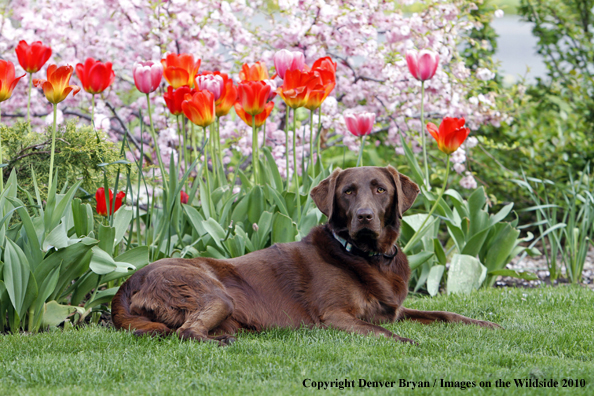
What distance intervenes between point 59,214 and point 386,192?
2023 millimetres

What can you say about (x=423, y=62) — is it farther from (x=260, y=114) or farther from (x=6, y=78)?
(x=6, y=78)

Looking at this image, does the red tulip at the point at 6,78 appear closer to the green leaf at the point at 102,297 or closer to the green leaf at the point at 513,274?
the green leaf at the point at 102,297

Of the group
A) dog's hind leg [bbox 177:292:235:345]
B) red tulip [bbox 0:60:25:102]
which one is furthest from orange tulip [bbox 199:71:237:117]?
dog's hind leg [bbox 177:292:235:345]

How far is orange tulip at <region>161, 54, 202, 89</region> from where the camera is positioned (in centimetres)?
464

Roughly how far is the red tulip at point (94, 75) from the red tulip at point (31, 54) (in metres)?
0.30

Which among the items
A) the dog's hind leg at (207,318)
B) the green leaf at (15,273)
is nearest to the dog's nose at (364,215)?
the dog's hind leg at (207,318)

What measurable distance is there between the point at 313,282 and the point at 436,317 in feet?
2.78

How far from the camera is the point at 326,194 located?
3939 millimetres

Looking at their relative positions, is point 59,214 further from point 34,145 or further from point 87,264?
point 34,145

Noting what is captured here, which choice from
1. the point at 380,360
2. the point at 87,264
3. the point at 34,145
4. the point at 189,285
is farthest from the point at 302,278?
the point at 34,145

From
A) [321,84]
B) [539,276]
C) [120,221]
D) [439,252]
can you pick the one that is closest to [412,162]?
[439,252]

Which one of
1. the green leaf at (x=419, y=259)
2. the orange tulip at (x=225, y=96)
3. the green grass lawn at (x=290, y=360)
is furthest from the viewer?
the green leaf at (x=419, y=259)

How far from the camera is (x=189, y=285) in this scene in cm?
344

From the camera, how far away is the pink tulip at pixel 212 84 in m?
4.46
